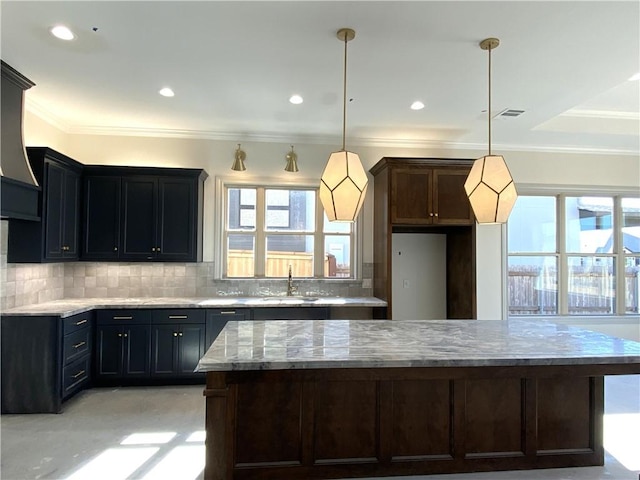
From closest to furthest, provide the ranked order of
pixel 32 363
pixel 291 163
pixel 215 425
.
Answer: pixel 215 425 < pixel 32 363 < pixel 291 163

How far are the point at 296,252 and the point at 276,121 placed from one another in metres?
1.66

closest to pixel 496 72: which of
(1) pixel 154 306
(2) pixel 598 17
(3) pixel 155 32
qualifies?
(2) pixel 598 17

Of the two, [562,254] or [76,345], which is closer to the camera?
[76,345]

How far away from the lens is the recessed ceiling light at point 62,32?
2.65 meters

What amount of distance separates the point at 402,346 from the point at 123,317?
10.4ft

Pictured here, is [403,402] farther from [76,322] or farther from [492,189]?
[76,322]

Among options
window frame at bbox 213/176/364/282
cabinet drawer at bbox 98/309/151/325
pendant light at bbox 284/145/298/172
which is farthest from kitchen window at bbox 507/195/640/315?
cabinet drawer at bbox 98/309/151/325

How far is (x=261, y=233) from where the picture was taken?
5004mm

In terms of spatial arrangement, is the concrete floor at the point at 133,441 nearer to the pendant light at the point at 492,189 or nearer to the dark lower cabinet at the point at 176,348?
the dark lower cabinet at the point at 176,348

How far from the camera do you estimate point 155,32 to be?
268cm

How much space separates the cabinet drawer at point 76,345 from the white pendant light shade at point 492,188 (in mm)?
3747

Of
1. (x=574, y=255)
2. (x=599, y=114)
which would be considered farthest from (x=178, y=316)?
(x=599, y=114)

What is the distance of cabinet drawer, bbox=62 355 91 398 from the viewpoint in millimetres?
3570

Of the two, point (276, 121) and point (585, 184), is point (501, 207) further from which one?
point (585, 184)
